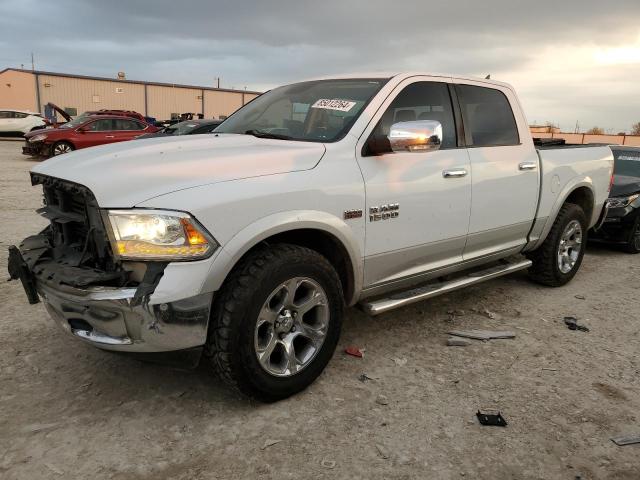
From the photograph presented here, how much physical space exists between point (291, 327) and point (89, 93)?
39433 mm

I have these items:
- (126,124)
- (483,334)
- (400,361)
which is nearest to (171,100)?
(126,124)

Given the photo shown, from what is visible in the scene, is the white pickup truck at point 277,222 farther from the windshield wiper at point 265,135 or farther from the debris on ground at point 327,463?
the debris on ground at point 327,463

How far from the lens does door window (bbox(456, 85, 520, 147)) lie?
3.93 m

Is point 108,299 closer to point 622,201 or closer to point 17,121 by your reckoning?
point 622,201

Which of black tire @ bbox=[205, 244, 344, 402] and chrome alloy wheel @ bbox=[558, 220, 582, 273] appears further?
chrome alloy wheel @ bbox=[558, 220, 582, 273]

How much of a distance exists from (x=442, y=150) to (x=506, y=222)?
0.98 m

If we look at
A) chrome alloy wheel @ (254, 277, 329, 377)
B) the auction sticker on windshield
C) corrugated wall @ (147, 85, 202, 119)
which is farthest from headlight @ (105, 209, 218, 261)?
corrugated wall @ (147, 85, 202, 119)

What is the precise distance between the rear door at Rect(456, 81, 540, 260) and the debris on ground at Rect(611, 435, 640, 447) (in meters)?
1.63

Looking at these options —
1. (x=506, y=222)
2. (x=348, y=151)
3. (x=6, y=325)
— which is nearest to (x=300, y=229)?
(x=348, y=151)

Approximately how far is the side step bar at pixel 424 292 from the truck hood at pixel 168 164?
3.34ft

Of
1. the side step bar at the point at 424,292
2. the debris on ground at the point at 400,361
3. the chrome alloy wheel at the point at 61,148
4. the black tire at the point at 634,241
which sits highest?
the chrome alloy wheel at the point at 61,148

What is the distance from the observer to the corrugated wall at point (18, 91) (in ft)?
114

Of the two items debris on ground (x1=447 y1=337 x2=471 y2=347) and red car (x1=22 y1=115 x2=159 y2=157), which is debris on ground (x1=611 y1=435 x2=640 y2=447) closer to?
debris on ground (x1=447 y1=337 x2=471 y2=347)

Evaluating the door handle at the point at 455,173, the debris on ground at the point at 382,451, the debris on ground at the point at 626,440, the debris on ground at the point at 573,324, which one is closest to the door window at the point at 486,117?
the door handle at the point at 455,173
